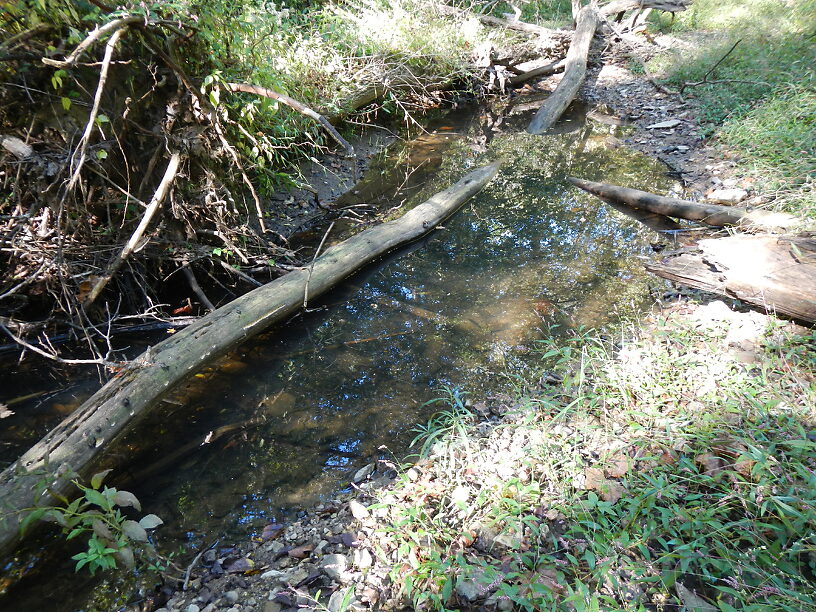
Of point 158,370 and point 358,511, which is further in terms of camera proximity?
point 158,370

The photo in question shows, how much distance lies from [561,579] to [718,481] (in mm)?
842

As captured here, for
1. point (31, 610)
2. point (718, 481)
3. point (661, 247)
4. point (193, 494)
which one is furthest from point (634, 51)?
point (31, 610)

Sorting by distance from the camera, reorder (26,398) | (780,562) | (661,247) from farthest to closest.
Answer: (661,247), (26,398), (780,562)

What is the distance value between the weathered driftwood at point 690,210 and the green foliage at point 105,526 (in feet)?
15.6

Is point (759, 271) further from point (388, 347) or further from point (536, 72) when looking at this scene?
point (536, 72)

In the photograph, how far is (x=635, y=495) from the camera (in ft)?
6.83

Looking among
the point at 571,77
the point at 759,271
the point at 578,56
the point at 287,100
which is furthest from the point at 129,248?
the point at 578,56

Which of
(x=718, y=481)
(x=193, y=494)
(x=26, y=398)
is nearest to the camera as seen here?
(x=718, y=481)

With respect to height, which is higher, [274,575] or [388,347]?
[274,575]

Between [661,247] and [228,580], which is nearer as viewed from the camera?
[228,580]

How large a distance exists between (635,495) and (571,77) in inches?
328

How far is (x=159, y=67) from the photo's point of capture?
3.37m

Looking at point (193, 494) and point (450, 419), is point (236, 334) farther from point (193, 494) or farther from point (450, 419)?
point (450, 419)

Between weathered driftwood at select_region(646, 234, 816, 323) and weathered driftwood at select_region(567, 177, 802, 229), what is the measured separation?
0.74 metres
